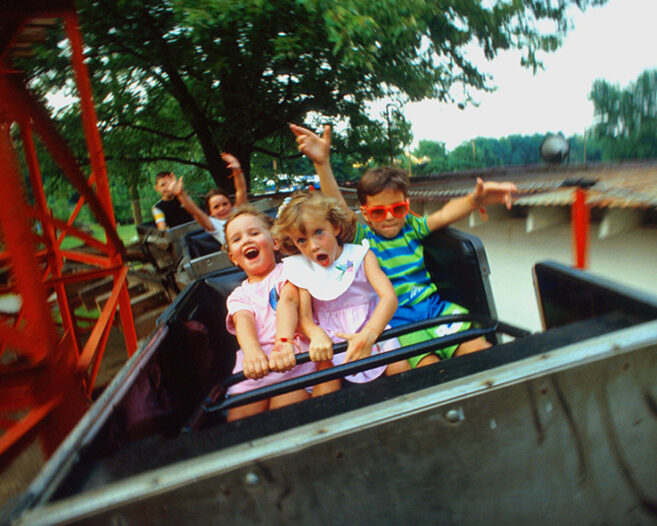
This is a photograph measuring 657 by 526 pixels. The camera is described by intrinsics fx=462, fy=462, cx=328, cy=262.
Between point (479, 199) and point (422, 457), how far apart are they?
1.22 metres

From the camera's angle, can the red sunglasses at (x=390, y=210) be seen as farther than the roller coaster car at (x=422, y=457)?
Yes

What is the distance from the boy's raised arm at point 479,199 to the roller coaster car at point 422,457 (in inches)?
30.2

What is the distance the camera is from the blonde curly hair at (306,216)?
1.71 meters

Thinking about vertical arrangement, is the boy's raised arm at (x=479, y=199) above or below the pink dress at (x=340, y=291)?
above

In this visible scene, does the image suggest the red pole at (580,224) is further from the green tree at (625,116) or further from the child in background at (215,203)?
the green tree at (625,116)

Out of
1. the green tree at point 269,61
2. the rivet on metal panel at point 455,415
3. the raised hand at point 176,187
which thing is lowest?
the rivet on metal panel at point 455,415

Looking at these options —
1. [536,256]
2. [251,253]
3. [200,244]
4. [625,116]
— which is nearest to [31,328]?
[251,253]

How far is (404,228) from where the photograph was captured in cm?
202

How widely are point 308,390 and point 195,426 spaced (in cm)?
40

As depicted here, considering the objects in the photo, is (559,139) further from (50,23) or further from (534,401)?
(534,401)

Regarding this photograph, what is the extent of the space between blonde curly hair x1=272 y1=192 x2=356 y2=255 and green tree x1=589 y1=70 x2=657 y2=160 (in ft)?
150

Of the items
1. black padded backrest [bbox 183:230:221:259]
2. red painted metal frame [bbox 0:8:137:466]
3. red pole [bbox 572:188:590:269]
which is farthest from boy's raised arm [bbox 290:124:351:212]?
black padded backrest [bbox 183:230:221:259]

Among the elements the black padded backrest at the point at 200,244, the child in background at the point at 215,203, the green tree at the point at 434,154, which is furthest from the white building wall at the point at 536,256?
the green tree at the point at 434,154

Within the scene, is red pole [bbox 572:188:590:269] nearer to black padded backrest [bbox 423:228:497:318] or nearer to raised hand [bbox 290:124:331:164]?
black padded backrest [bbox 423:228:497:318]
